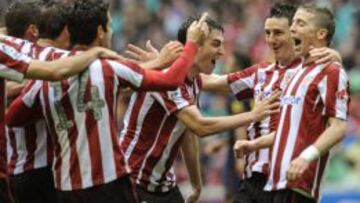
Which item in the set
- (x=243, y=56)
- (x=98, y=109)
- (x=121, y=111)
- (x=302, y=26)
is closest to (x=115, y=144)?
(x=98, y=109)

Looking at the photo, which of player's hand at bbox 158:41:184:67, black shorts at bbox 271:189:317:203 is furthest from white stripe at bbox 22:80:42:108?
black shorts at bbox 271:189:317:203

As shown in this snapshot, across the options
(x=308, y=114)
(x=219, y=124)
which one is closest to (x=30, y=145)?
(x=219, y=124)

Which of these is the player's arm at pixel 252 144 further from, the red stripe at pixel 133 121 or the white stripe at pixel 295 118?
the red stripe at pixel 133 121

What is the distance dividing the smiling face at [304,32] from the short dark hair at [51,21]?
1671mm

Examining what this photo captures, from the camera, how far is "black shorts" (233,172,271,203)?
10773 mm

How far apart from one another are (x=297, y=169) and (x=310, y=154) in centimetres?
19

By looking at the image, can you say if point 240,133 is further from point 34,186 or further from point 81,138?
point 81,138

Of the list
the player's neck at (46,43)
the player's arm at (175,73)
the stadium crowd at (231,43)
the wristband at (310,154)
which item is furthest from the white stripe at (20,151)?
the stadium crowd at (231,43)

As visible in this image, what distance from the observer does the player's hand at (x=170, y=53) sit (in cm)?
971

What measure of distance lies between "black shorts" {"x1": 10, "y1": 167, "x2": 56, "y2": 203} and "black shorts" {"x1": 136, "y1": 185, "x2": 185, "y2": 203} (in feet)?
2.14

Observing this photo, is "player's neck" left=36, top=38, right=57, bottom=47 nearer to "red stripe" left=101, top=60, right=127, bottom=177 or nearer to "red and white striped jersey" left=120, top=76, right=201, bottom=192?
"red and white striped jersey" left=120, top=76, right=201, bottom=192

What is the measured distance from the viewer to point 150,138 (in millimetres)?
10445

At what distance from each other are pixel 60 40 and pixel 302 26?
1.79 metres

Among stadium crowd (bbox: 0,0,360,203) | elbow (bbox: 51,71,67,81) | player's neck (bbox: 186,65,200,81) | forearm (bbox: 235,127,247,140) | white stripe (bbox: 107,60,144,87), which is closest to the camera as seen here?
elbow (bbox: 51,71,67,81)
